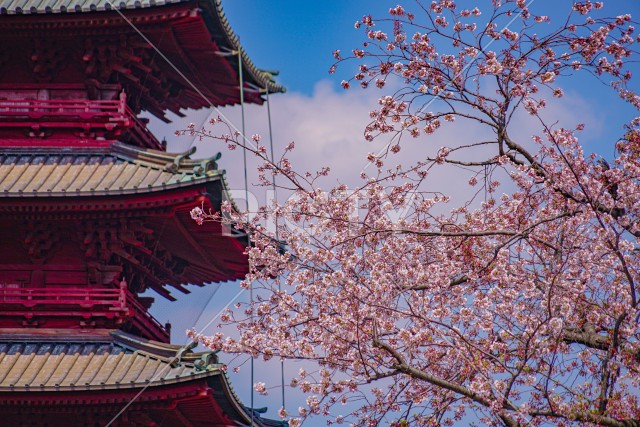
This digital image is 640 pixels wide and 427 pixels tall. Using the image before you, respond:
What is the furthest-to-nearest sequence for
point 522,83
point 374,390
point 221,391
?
point 221,391 → point 374,390 → point 522,83

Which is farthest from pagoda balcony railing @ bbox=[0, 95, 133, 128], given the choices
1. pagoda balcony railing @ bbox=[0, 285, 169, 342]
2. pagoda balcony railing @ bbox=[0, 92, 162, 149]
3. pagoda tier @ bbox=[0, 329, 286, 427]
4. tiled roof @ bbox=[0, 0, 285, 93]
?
pagoda tier @ bbox=[0, 329, 286, 427]

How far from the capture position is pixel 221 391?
54.1ft

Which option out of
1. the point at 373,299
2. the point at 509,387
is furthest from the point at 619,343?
the point at 373,299

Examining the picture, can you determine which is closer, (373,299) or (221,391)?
(373,299)

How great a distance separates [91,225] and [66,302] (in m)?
1.36

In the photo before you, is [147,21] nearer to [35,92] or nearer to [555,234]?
[35,92]

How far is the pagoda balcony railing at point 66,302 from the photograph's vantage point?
16938mm

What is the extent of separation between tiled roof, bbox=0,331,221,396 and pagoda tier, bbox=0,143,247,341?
366 mm

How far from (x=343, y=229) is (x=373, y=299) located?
49.3 inches

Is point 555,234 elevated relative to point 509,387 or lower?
elevated

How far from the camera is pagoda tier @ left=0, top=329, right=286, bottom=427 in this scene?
15.9 metres

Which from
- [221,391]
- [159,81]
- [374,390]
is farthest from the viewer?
[159,81]

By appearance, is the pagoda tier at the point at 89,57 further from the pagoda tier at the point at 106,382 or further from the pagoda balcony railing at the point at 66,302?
the pagoda tier at the point at 106,382

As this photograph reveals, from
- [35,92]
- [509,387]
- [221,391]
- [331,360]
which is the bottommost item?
[509,387]
